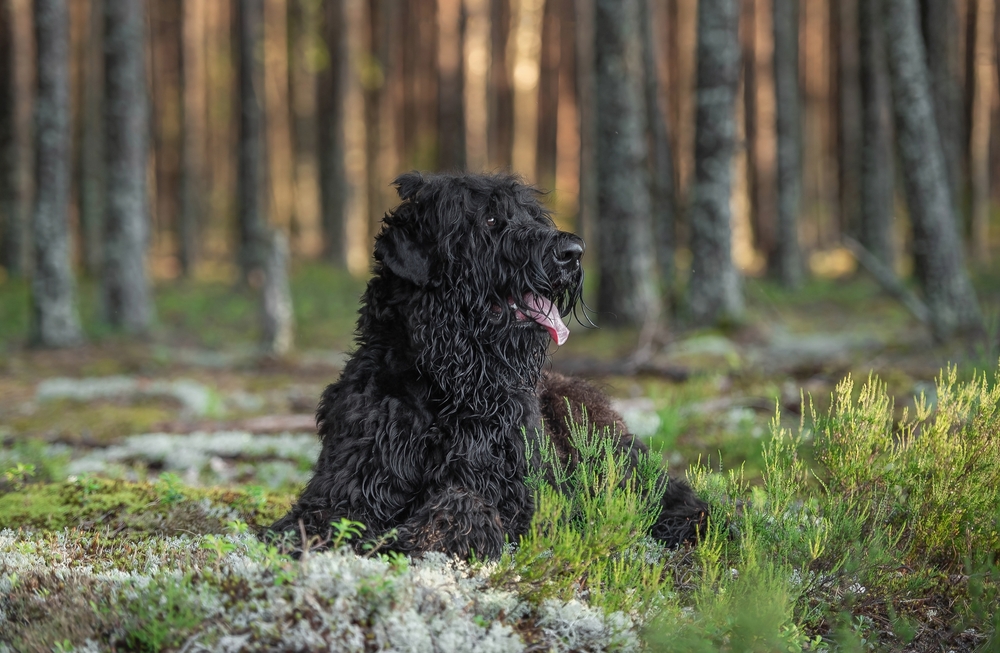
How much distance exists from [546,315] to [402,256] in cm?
70

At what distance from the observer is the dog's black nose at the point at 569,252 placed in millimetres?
4070

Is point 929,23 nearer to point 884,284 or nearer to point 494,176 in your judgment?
point 884,284

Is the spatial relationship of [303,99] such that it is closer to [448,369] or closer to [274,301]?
[274,301]

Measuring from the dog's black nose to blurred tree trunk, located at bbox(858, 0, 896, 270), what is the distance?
55.4 ft

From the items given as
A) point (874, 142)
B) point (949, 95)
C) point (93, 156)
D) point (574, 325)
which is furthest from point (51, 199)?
point (949, 95)

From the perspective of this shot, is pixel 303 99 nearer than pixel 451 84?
No

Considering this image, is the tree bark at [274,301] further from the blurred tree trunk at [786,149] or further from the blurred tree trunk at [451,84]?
the blurred tree trunk at [451,84]

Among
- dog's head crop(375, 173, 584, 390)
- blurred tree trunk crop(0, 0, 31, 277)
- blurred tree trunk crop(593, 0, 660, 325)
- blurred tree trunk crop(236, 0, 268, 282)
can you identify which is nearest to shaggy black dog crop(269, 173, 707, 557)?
dog's head crop(375, 173, 584, 390)

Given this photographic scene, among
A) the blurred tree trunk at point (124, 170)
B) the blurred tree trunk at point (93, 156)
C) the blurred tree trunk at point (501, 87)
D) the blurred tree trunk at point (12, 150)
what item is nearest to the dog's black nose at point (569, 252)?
the blurred tree trunk at point (124, 170)

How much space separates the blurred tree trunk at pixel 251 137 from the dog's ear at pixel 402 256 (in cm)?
1644

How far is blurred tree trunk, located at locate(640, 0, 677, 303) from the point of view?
1888cm

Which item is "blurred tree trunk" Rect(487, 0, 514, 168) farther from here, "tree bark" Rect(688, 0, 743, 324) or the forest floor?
"tree bark" Rect(688, 0, 743, 324)

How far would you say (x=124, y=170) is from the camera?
48.1 feet

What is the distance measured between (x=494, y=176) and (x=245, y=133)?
17824mm
